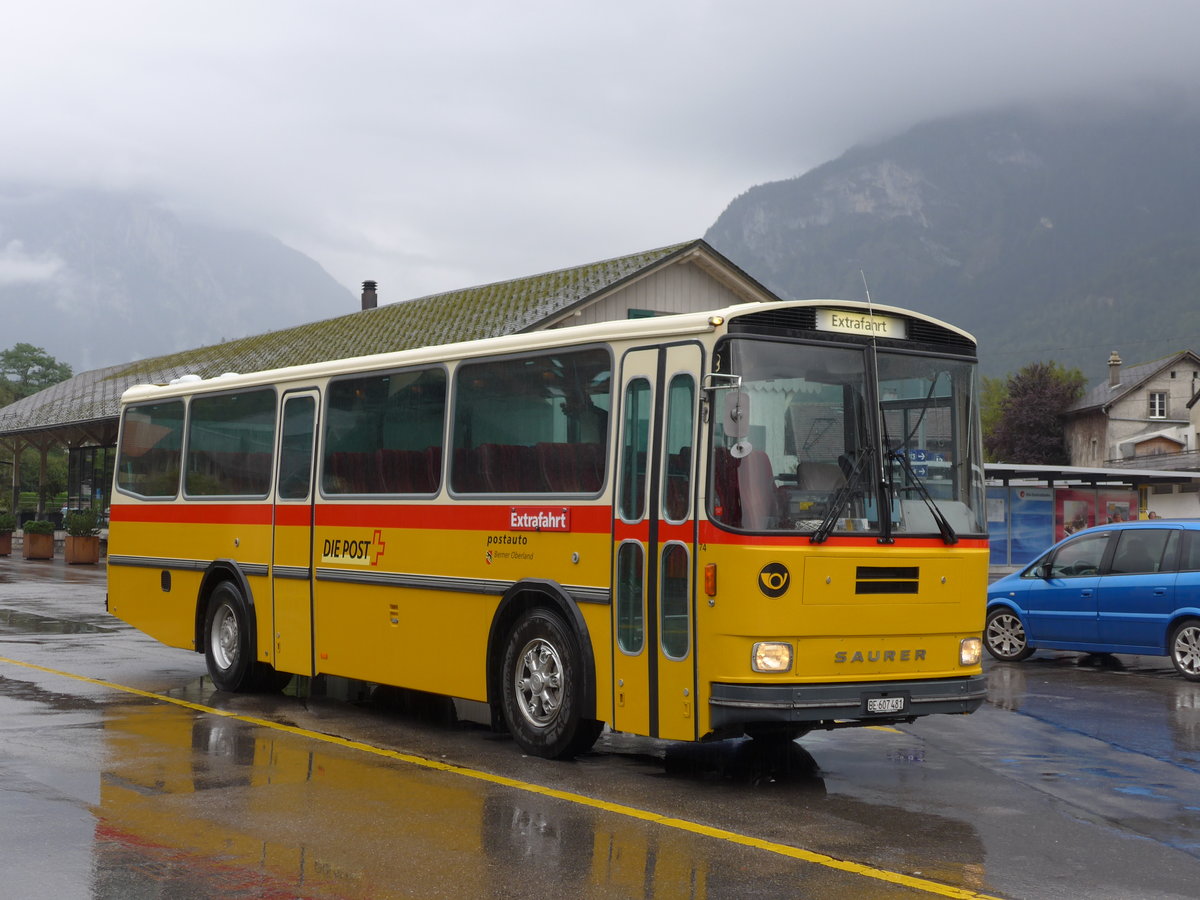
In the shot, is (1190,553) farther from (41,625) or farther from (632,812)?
(41,625)

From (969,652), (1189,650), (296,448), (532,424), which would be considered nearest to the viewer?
(969,652)

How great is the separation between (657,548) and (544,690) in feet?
4.98

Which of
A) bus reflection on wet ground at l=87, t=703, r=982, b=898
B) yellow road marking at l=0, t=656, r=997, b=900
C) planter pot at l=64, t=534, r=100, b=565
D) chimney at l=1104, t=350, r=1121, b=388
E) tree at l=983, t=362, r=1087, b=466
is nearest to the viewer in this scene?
bus reflection on wet ground at l=87, t=703, r=982, b=898

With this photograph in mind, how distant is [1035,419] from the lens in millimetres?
95938

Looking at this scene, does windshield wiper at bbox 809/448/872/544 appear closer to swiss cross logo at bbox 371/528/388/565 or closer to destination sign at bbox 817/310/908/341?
destination sign at bbox 817/310/908/341

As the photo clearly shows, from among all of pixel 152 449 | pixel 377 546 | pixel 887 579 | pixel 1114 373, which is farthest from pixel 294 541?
pixel 1114 373

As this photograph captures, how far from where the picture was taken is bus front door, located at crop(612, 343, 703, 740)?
8.66 meters

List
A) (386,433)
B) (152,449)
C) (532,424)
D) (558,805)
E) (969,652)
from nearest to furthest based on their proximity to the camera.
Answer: (558,805), (969,652), (532,424), (386,433), (152,449)

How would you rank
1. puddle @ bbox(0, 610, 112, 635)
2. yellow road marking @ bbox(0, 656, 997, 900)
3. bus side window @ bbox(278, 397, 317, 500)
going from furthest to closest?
puddle @ bbox(0, 610, 112, 635) < bus side window @ bbox(278, 397, 317, 500) < yellow road marking @ bbox(0, 656, 997, 900)

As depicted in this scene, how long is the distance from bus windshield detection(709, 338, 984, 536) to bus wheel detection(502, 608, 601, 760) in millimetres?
1691

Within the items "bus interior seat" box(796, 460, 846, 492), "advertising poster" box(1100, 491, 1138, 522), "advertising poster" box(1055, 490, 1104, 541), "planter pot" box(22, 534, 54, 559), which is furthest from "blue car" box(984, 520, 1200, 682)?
"planter pot" box(22, 534, 54, 559)

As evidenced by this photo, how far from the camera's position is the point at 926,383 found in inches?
366

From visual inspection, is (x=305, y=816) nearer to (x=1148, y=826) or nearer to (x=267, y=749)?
(x=267, y=749)

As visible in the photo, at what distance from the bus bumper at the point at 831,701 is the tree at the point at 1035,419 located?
8883cm
